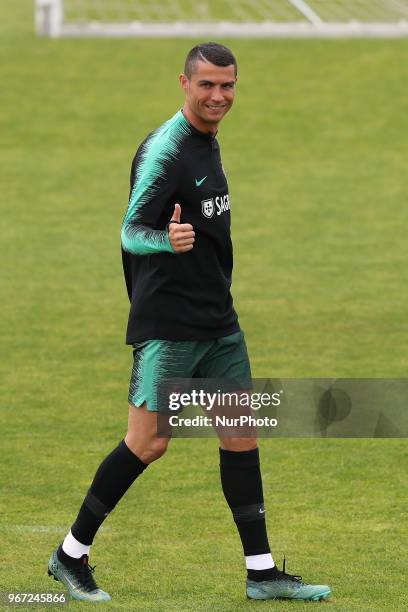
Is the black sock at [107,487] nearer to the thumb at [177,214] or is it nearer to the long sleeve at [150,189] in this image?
the long sleeve at [150,189]

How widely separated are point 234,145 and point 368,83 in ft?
11.3

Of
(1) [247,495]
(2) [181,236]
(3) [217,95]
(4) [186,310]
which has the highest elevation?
(3) [217,95]

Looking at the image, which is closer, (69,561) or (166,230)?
(166,230)

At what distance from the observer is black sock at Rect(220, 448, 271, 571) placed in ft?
20.1

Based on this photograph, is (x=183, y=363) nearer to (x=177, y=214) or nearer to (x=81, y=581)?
(x=177, y=214)

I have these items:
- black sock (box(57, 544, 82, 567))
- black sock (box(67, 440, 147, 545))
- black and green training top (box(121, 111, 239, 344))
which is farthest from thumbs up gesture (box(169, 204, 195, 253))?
black sock (box(57, 544, 82, 567))

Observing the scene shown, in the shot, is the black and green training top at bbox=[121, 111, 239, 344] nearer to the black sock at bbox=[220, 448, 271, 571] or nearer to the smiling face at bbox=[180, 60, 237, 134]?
the smiling face at bbox=[180, 60, 237, 134]

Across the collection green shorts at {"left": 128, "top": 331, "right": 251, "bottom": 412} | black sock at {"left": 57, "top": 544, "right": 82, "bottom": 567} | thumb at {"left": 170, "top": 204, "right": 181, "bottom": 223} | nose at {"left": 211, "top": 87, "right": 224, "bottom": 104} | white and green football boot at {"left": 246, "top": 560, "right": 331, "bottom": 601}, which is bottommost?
white and green football boot at {"left": 246, "top": 560, "right": 331, "bottom": 601}

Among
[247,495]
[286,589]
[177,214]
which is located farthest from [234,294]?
[177,214]

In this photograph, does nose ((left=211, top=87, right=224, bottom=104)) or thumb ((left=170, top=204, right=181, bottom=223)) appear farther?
nose ((left=211, top=87, right=224, bottom=104))

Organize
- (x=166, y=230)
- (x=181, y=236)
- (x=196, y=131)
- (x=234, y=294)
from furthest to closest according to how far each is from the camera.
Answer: (x=234, y=294) < (x=196, y=131) < (x=166, y=230) < (x=181, y=236)

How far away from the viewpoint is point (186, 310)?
6.04 metres

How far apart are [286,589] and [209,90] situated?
1.91 metres

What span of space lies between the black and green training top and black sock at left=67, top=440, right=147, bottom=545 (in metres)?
0.45
